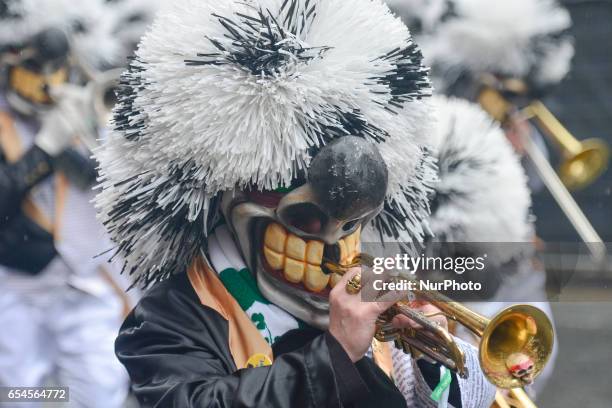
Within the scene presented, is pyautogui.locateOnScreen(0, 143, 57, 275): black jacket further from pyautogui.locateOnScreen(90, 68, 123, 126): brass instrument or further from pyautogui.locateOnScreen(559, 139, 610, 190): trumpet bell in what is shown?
pyautogui.locateOnScreen(559, 139, 610, 190): trumpet bell

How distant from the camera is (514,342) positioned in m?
1.68

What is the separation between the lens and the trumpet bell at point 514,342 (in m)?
1.65

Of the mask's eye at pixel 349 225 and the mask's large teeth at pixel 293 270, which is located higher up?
the mask's eye at pixel 349 225

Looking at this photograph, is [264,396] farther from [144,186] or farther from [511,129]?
[511,129]

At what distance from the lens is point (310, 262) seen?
179 centimetres

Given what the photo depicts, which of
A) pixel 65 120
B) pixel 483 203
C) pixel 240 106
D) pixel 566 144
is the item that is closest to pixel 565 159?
pixel 566 144

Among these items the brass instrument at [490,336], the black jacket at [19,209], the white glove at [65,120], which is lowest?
the black jacket at [19,209]

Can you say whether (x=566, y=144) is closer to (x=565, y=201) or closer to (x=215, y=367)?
(x=565, y=201)

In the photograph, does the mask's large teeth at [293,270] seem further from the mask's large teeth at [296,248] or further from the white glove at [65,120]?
the white glove at [65,120]

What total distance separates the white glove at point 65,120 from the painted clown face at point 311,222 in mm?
1234

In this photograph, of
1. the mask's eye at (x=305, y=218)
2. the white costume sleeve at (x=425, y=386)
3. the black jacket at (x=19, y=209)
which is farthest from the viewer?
the black jacket at (x=19, y=209)

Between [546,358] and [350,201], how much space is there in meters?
0.40

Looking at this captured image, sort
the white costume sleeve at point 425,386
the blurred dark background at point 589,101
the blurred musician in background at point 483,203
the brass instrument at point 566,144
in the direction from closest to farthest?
the white costume sleeve at point 425,386, the blurred musician in background at point 483,203, the blurred dark background at point 589,101, the brass instrument at point 566,144

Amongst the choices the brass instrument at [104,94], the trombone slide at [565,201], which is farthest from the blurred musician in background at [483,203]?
the brass instrument at [104,94]
